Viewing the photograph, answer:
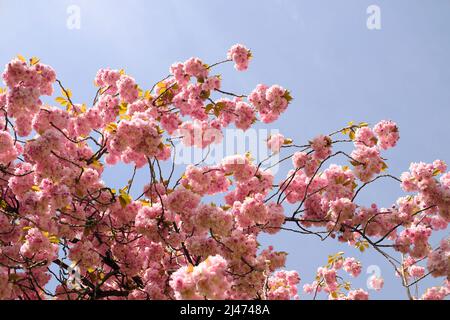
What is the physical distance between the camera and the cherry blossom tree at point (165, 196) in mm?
5477

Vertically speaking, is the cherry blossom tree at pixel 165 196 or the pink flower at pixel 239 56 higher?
the pink flower at pixel 239 56

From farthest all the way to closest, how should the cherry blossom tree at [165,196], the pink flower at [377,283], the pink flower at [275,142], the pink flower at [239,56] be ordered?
the pink flower at [377,283] → the pink flower at [239,56] → the pink flower at [275,142] → the cherry blossom tree at [165,196]

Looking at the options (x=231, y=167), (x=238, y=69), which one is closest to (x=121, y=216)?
(x=231, y=167)

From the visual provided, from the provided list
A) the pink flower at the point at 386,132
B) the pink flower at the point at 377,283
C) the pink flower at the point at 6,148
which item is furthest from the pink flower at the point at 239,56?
the pink flower at the point at 377,283

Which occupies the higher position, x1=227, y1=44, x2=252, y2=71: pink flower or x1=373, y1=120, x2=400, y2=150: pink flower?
x1=227, y1=44, x2=252, y2=71: pink flower

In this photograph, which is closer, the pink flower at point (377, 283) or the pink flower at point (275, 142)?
the pink flower at point (275, 142)

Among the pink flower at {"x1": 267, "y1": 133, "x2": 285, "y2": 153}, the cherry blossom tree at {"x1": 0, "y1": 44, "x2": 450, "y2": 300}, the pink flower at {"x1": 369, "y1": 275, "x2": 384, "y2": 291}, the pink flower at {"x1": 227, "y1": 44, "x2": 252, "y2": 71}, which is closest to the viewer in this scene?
the cherry blossom tree at {"x1": 0, "y1": 44, "x2": 450, "y2": 300}

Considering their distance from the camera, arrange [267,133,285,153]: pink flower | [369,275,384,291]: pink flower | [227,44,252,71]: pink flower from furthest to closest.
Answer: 1. [369,275,384,291]: pink flower
2. [227,44,252,71]: pink flower
3. [267,133,285,153]: pink flower

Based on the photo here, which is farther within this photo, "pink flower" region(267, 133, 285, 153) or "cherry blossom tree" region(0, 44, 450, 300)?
"pink flower" region(267, 133, 285, 153)

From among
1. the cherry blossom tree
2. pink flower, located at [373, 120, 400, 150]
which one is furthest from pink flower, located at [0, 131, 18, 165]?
pink flower, located at [373, 120, 400, 150]

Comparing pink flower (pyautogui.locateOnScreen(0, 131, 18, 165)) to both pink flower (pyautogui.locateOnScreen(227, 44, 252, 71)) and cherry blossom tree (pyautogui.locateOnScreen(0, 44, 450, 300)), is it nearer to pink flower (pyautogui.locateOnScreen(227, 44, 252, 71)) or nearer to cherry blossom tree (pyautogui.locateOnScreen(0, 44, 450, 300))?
cherry blossom tree (pyautogui.locateOnScreen(0, 44, 450, 300))

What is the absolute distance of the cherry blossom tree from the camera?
548cm

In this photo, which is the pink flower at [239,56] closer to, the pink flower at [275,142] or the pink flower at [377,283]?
the pink flower at [275,142]
